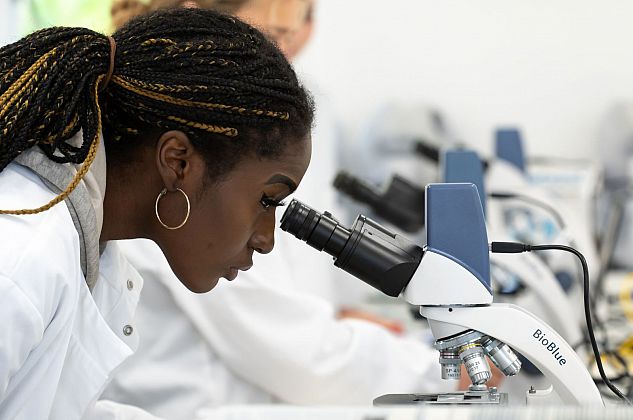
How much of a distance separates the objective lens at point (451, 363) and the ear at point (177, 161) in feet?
1.10

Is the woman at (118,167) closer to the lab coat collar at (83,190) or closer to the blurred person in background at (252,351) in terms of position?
the lab coat collar at (83,190)

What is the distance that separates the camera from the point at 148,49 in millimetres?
944

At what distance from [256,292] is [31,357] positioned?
25.4 inches

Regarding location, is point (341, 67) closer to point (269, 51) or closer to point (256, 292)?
point (256, 292)

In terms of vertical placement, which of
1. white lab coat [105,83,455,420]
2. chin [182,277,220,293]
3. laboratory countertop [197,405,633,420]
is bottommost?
white lab coat [105,83,455,420]

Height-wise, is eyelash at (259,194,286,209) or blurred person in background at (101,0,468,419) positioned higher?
eyelash at (259,194,286,209)

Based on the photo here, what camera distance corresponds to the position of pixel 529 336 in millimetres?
852

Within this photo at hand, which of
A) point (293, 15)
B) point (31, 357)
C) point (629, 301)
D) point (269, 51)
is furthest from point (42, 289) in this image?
point (629, 301)

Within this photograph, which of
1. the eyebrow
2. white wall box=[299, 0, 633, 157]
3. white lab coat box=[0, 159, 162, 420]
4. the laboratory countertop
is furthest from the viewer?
white wall box=[299, 0, 633, 157]

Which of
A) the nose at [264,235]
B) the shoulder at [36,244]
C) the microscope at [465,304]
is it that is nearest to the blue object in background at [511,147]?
the nose at [264,235]

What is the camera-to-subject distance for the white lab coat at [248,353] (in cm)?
141

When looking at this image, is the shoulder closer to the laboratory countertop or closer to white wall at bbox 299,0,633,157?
the laboratory countertop

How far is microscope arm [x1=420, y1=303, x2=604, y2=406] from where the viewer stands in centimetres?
85

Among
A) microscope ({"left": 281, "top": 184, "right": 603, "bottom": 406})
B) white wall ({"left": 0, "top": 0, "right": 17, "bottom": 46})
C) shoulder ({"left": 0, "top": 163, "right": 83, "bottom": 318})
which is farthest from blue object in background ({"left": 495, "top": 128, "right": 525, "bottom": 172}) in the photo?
shoulder ({"left": 0, "top": 163, "right": 83, "bottom": 318})
